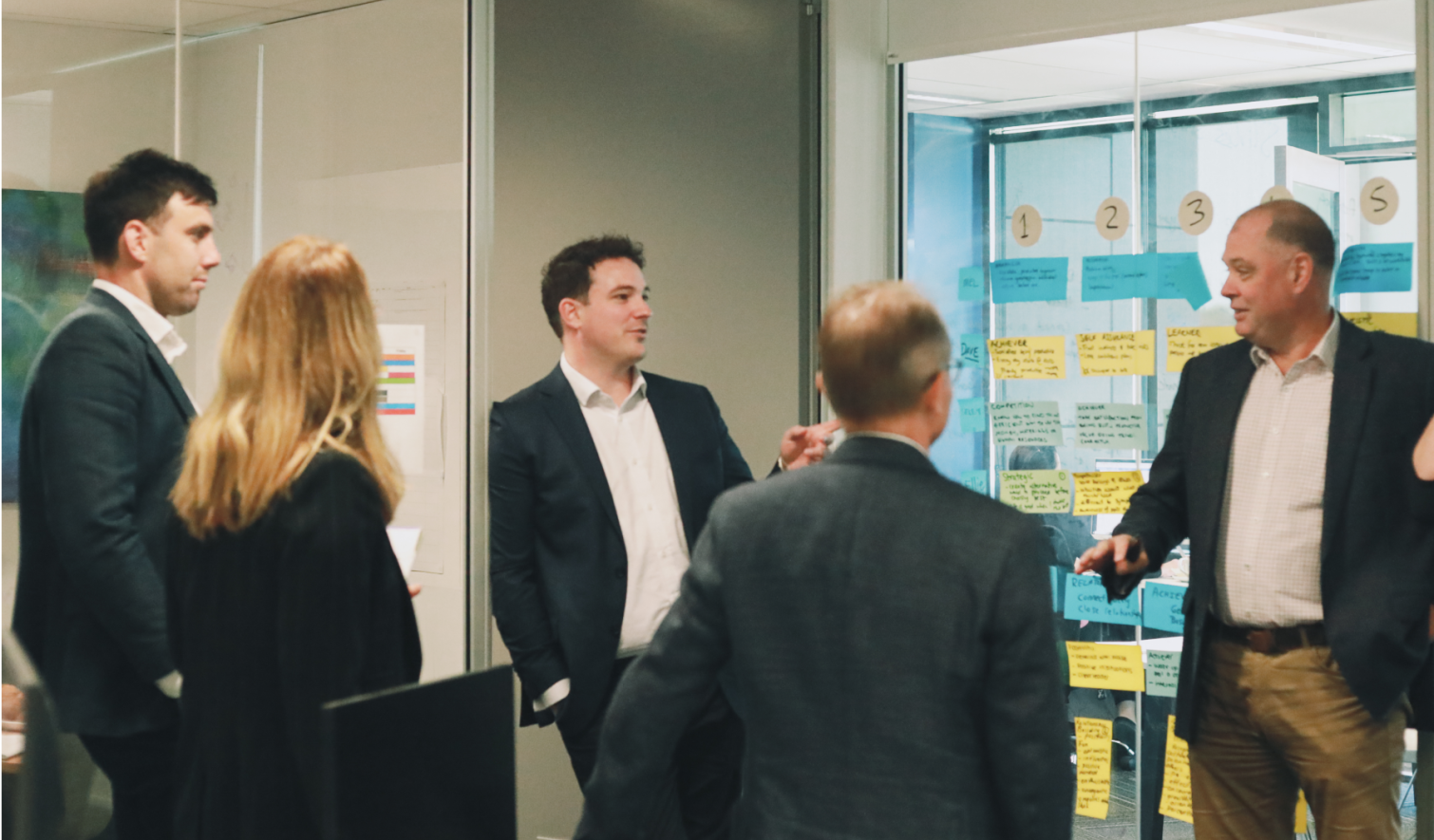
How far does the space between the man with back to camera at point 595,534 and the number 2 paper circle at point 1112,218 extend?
1.32 m

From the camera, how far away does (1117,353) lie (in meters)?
3.89

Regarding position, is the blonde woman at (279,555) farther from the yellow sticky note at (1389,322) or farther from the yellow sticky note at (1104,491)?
the yellow sticky note at (1389,322)

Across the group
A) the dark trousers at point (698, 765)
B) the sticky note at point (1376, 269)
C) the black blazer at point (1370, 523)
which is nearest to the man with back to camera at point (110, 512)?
the dark trousers at point (698, 765)

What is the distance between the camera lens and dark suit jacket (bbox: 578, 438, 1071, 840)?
1842 mm

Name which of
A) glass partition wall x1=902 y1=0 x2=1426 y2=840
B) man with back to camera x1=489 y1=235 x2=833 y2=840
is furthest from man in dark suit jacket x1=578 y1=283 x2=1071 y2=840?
glass partition wall x1=902 y1=0 x2=1426 y2=840

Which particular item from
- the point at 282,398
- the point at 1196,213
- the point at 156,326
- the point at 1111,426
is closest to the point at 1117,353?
the point at 1111,426

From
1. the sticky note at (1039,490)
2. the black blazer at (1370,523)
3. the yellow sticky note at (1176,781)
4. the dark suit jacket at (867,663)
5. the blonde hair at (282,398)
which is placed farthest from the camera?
the sticky note at (1039,490)

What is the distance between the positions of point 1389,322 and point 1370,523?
69 cm

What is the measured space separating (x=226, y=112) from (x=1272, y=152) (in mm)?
Result: 2671

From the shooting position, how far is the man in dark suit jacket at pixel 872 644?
184 centimetres

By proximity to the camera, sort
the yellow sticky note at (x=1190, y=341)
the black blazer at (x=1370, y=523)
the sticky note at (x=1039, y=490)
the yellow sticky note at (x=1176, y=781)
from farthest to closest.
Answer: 1. the sticky note at (x=1039, y=490)
2. the yellow sticky note at (x=1176, y=781)
3. the yellow sticky note at (x=1190, y=341)
4. the black blazer at (x=1370, y=523)

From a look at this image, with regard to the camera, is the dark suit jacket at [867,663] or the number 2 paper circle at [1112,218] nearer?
the dark suit jacket at [867,663]

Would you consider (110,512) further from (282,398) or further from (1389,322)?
(1389,322)

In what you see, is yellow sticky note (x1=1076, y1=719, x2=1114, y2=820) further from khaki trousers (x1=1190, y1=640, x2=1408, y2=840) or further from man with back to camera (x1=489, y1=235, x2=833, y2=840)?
man with back to camera (x1=489, y1=235, x2=833, y2=840)
